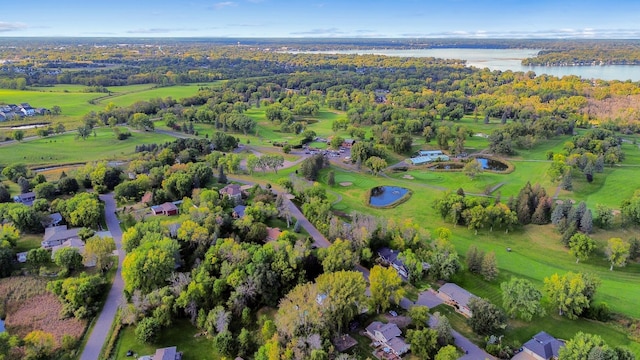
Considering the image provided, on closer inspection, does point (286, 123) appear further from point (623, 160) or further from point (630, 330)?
point (630, 330)

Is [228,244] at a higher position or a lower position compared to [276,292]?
higher

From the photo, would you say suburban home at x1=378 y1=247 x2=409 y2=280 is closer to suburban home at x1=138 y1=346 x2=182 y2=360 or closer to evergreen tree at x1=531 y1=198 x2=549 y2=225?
evergreen tree at x1=531 y1=198 x2=549 y2=225

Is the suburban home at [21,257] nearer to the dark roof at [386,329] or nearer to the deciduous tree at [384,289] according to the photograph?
the deciduous tree at [384,289]

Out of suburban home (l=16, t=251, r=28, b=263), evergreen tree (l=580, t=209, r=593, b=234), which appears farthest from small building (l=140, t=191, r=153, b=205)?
evergreen tree (l=580, t=209, r=593, b=234)

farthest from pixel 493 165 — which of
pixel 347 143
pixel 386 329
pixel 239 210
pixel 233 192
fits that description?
pixel 386 329

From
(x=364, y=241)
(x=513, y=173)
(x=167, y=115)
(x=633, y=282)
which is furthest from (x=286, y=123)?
(x=633, y=282)
